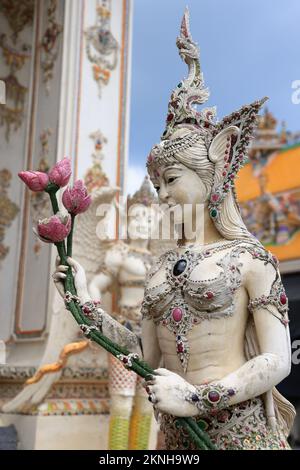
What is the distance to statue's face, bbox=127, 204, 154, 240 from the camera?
3736mm

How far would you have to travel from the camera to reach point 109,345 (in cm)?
123

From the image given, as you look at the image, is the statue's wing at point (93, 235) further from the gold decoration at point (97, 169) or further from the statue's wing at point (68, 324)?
the gold decoration at point (97, 169)

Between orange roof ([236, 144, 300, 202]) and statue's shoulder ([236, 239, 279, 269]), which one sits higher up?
orange roof ([236, 144, 300, 202])

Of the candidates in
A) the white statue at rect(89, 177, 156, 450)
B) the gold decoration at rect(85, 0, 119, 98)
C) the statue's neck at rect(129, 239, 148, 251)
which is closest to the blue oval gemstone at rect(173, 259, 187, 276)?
the white statue at rect(89, 177, 156, 450)

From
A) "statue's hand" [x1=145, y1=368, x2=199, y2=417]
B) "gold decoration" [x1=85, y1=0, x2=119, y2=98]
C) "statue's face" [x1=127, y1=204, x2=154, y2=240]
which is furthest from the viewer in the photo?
"gold decoration" [x1=85, y1=0, x2=119, y2=98]

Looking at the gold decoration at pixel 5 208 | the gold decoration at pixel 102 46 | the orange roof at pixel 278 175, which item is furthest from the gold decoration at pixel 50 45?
the orange roof at pixel 278 175

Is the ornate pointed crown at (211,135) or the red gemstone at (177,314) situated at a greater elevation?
the ornate pointed crown at (211,135)

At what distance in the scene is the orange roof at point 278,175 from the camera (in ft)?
20.4

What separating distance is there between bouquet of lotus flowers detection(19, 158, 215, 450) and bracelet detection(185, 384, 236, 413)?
1.7 inches

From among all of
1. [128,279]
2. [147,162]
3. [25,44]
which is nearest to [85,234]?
[128,279]

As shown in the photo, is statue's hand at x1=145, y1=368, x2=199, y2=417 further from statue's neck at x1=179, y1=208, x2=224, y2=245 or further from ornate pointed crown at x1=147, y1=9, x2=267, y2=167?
ornate pointed crown at x1=147, y1=9, x2=267, y2=167

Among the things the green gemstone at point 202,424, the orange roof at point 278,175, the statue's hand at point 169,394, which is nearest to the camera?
the statue's hand at point 169,394

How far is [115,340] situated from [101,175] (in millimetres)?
2723

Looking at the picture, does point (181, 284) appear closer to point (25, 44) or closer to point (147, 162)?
point (147, 162)
